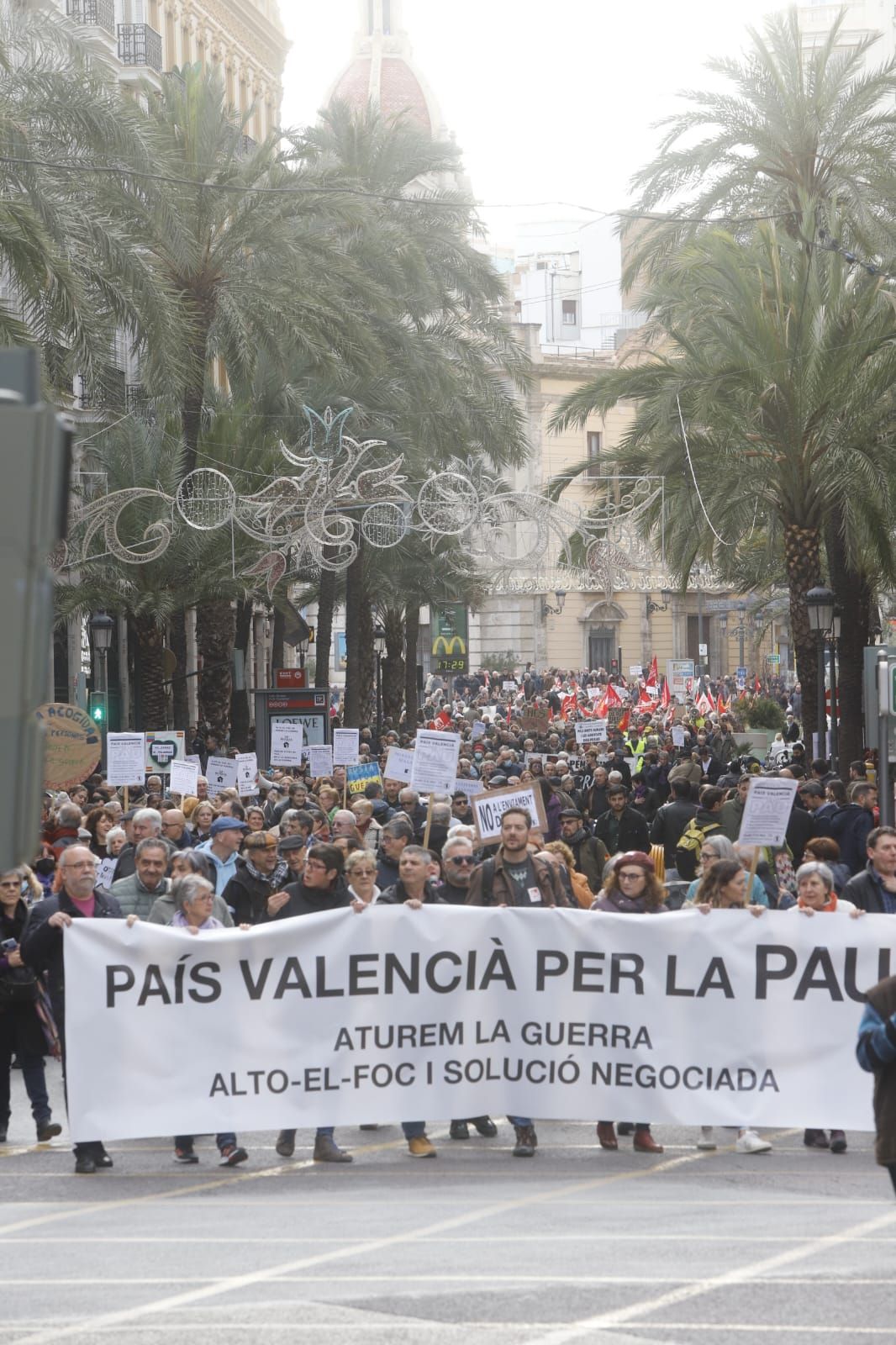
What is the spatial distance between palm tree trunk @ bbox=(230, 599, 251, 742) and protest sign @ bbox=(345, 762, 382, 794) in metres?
16.6

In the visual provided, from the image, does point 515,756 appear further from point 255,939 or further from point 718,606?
point 718,606

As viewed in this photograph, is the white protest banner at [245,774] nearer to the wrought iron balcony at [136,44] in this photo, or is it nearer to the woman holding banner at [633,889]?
the woman holding banner at [633,889]

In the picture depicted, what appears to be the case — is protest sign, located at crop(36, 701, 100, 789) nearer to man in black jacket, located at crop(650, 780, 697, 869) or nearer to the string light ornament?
the string light ornament

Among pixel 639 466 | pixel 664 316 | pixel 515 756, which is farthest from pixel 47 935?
pixel 664 316

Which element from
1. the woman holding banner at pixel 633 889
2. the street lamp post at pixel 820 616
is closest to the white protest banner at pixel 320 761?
the street lamp post at pixel 820 616

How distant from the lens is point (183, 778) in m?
17.3

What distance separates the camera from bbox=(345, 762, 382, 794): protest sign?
1922 cm

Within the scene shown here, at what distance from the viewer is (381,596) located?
43.3 m

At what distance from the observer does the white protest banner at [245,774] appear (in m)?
20.3

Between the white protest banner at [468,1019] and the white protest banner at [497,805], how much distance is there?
3.11m

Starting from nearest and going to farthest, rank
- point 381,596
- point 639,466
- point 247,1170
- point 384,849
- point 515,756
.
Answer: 1. point 247,1170
2. point 384,849
3. point 515,756
4. point 639,466
5. point 381,596

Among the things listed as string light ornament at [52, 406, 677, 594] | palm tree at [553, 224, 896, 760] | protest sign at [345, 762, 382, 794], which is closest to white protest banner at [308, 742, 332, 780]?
protest sign at [345, 762, 382, 794]

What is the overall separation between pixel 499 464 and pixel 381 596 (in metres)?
7.71

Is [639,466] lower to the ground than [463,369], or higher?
lower
